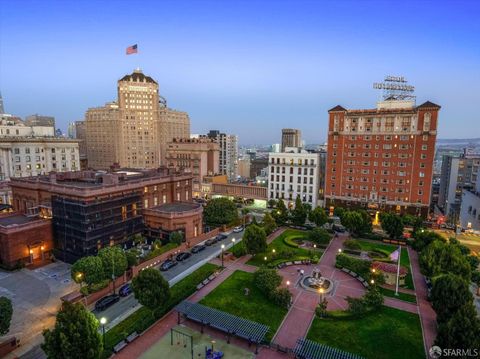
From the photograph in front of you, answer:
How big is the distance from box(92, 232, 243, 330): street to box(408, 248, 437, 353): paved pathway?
36.1 metres

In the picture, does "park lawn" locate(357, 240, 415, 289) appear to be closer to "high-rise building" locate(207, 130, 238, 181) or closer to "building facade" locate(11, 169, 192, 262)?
"building facade" locate(11, 169, 192, 262)

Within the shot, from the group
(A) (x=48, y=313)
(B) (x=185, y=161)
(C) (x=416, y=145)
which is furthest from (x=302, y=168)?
(A) (x=48, y=313)

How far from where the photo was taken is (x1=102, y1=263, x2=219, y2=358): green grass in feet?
108

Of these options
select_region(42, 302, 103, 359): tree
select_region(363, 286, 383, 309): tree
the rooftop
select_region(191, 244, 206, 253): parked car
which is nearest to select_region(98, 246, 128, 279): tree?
select_region(42, 302, 103, 359): tree

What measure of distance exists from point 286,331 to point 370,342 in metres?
9.59

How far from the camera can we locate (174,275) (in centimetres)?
5166

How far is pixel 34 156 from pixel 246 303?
100 m

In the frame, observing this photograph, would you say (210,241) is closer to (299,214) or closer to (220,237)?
(220,237)

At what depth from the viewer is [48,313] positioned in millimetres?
39406

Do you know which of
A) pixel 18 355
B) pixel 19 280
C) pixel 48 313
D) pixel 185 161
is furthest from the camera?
pixel 185 161

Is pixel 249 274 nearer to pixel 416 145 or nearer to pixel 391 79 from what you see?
pixel 416 145

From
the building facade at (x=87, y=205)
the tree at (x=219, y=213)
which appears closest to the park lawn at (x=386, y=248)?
the tree at (x=219, y=213)

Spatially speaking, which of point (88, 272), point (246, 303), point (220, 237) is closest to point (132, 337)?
point (88, 272)

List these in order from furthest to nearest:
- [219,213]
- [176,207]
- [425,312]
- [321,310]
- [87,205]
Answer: [219,213]
[176,207]
[87,205]
[425,312]
[321,310]
